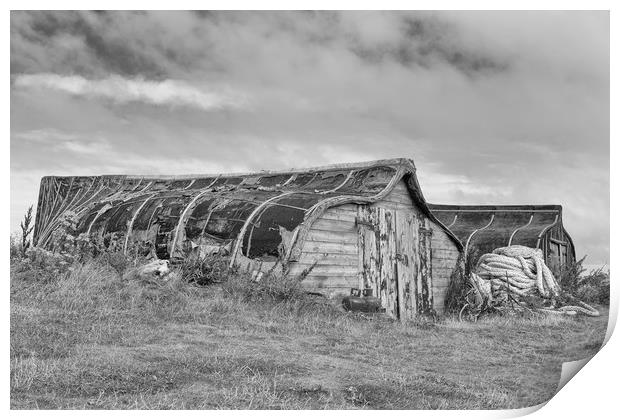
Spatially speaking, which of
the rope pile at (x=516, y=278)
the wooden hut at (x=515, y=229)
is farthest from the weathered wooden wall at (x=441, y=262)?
the wooden hut at (x=515, y=229)

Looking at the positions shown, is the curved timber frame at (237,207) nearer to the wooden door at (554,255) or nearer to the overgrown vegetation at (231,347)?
the overgrown vegetation at (231,347)

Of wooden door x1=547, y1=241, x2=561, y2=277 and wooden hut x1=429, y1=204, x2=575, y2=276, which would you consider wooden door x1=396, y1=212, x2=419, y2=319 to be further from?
wooden door x1=547, y1=241, x2=561, y2=277

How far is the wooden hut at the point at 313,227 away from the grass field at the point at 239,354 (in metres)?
1.27

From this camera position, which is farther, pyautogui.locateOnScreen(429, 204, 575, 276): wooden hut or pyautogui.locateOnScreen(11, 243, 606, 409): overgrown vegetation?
pyautogui.locateOnScreen(429, 204, 575, 276): wooden hut

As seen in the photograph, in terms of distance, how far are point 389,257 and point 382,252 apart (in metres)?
0.29

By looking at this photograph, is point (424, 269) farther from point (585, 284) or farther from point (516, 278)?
point (585, 284)

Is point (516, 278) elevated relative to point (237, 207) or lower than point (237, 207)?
lower

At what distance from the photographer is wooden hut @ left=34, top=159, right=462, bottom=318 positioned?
1098 cm

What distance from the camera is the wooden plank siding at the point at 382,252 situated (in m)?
11.0

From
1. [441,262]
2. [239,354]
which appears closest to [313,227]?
[239,354]

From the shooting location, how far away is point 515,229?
22.2 m

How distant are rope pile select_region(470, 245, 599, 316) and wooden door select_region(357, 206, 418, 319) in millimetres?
2163

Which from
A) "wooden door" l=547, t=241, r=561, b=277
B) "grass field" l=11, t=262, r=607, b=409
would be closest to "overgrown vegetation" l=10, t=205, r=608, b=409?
"grass field" l=11, t=262, r=607, b=409
